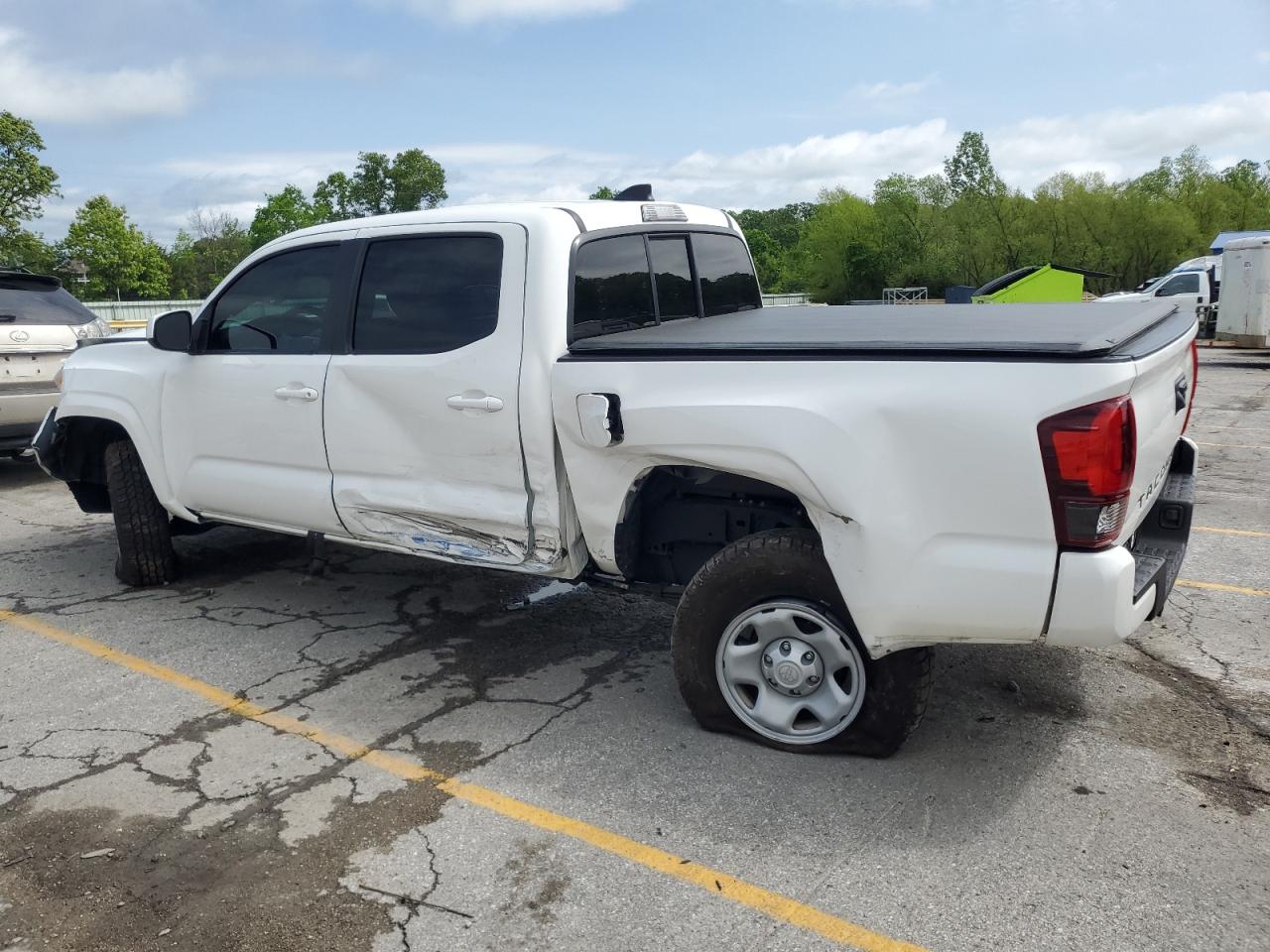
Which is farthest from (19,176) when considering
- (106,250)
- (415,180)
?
(415,180)

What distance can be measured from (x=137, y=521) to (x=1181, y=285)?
1073 inches

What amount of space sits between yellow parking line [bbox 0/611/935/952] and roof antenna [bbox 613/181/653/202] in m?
2.79

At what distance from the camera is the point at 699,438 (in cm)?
344

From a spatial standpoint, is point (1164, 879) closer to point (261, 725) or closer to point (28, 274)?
point (261, 725)

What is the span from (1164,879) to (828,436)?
60.9 inches

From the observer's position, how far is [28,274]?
9078mm

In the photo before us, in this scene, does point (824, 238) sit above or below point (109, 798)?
above

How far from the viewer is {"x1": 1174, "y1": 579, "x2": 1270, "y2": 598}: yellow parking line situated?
5.31 m

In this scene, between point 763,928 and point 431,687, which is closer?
point 763,928

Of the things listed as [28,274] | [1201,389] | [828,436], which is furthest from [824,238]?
[828,436]

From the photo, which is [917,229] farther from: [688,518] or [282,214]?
[688,518]

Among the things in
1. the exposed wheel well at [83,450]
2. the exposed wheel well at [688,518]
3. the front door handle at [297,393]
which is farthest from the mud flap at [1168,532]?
the exposed wheel well at [83,450]

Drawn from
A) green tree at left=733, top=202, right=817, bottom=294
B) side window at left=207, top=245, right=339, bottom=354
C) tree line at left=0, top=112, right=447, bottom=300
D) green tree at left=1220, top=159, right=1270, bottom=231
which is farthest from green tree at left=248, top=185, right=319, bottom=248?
side window at left=207, top=245, right=339, bottom=354

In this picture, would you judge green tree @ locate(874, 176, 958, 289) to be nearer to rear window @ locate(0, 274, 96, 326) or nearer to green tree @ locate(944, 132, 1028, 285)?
green tree @ locate(944, 132, 1028, 285)
